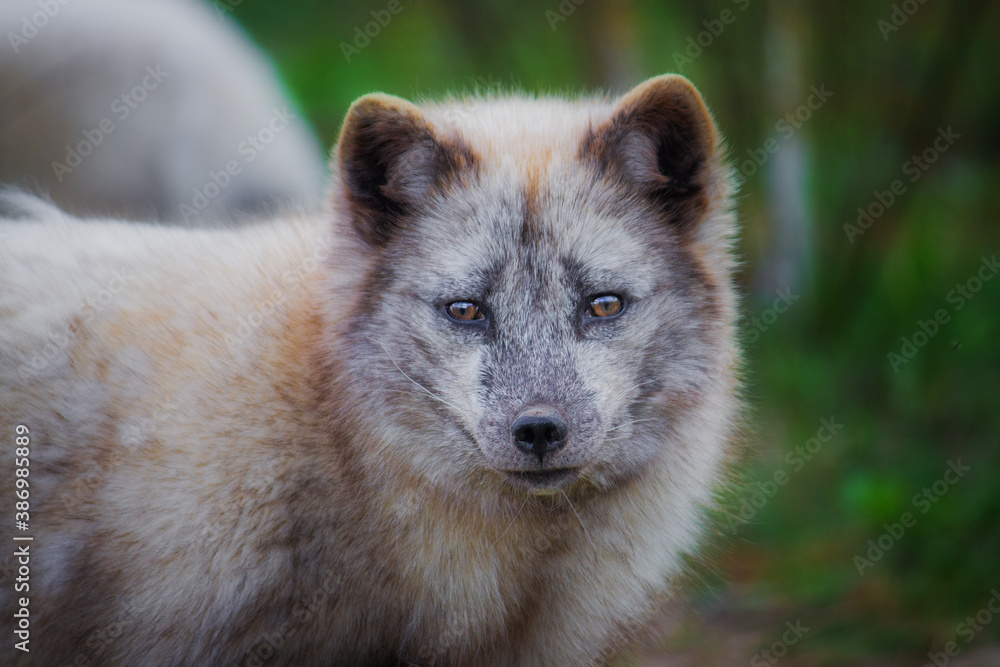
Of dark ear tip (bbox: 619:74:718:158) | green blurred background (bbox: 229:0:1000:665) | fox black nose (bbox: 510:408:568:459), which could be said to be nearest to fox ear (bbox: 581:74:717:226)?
dark ear tip (bbox: 619:74:718:158)

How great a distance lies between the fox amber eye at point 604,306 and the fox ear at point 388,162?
675 mm

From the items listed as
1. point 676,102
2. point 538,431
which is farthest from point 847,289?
point 538,431

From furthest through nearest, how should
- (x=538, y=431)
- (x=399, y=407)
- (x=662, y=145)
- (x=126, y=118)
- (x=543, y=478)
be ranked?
(x=126, y=118) → (x=662, y=145) → (x=399, y=407) → (x=543, y=478) → (x=538, y=431)

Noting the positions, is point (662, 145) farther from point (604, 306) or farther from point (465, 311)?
point (465, 311)

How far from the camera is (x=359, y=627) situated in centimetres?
334

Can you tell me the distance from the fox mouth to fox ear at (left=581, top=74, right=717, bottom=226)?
106 centimetres

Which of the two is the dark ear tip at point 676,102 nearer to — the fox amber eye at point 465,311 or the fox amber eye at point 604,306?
the fox amber eye at point 604,306

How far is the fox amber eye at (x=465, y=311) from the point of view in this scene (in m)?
3.28

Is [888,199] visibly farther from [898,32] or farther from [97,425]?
[97,425]

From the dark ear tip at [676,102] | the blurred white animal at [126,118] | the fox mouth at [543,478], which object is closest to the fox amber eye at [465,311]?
the fox mouth at [543,478]

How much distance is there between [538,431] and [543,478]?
0.78 feet

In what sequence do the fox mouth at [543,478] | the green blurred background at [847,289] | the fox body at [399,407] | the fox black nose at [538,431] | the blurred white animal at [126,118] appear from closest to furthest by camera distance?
the fox black nose at [538,431], the fox mouth at [543,478], the fox body at [399,407], the green blurred background at [847,289], the blurred white animal at [126,118]

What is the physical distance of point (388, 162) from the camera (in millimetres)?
3459

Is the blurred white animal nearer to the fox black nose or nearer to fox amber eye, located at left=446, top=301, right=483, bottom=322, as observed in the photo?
fox amber eye, located at left=446, top=301, right=483, bottom=322
